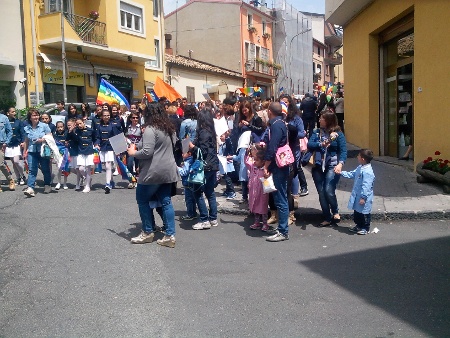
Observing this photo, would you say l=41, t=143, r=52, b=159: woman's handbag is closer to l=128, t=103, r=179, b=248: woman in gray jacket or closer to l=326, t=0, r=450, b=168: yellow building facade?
l=128, t=103, r=179, b=248: woman in gray jacket

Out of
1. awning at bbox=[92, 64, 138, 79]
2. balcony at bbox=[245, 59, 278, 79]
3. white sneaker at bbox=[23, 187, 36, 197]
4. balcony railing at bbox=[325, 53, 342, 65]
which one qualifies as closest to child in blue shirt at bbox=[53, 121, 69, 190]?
white sneaker at bbox=[23, 187, 36, 197]

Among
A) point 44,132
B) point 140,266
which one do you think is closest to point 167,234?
point 140,266

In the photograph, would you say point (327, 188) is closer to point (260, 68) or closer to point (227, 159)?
point (227, 159)

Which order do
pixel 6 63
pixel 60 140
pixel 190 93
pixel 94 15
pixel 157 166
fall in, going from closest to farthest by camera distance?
pixel 157 166
pixel 60 140
pixel 6 63
pixel 94 15
pixel 190 93

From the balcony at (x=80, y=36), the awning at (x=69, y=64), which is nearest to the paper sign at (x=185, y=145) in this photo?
the balcony at (x=80, y=36)

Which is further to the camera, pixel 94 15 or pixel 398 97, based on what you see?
pixel 94 15

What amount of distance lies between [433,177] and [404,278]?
14.9ft

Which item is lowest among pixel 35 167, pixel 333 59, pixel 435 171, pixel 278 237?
pixel 278 237

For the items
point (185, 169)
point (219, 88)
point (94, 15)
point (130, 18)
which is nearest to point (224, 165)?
point (185, 169)

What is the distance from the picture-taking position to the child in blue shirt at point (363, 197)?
699 cm

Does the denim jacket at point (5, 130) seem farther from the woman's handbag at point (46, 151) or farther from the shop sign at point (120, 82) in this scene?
the shop sign at point (120, 82)

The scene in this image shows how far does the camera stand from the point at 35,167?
10328 millimetres

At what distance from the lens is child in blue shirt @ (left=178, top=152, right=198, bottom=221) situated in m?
7.43

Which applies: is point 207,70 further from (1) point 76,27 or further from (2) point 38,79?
(2) point 38,79
